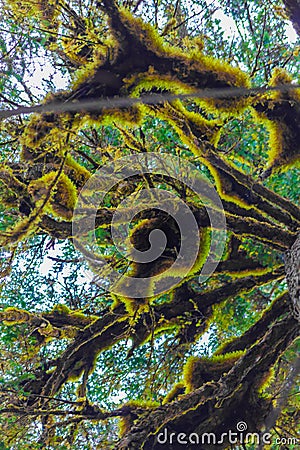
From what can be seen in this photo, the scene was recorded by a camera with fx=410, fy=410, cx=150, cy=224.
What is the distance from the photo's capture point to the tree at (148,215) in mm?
3473

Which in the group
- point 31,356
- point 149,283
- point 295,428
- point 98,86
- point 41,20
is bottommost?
point 295,428

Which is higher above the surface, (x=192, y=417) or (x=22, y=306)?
(x=22, y=306)

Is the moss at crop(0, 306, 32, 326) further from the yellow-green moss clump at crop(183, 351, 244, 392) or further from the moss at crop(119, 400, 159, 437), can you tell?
the yellow-green moss clump at crop(183, 351, 244, 392)

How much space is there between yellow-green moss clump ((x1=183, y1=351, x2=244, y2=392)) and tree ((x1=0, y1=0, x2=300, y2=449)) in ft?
0.04

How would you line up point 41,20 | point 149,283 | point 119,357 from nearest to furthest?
1. point 41,20
2. point 149,283
3. point 119,357

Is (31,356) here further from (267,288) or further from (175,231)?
(267,288)

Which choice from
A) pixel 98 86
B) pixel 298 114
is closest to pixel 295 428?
pixel 298 114

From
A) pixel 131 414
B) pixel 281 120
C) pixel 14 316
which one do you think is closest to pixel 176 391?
pixel 131 414

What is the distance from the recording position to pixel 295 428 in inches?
179

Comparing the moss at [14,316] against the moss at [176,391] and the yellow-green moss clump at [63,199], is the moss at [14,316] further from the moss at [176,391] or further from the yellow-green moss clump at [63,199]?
the moss at [176,391]

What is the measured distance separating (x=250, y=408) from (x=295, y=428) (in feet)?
2.52

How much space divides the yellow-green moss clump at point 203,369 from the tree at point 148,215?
1 cm

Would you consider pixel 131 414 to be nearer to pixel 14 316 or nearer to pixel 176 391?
pixel 176 391

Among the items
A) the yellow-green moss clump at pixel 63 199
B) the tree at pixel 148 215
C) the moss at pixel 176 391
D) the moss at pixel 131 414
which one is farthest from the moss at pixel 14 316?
the moss at pixel 176 391
